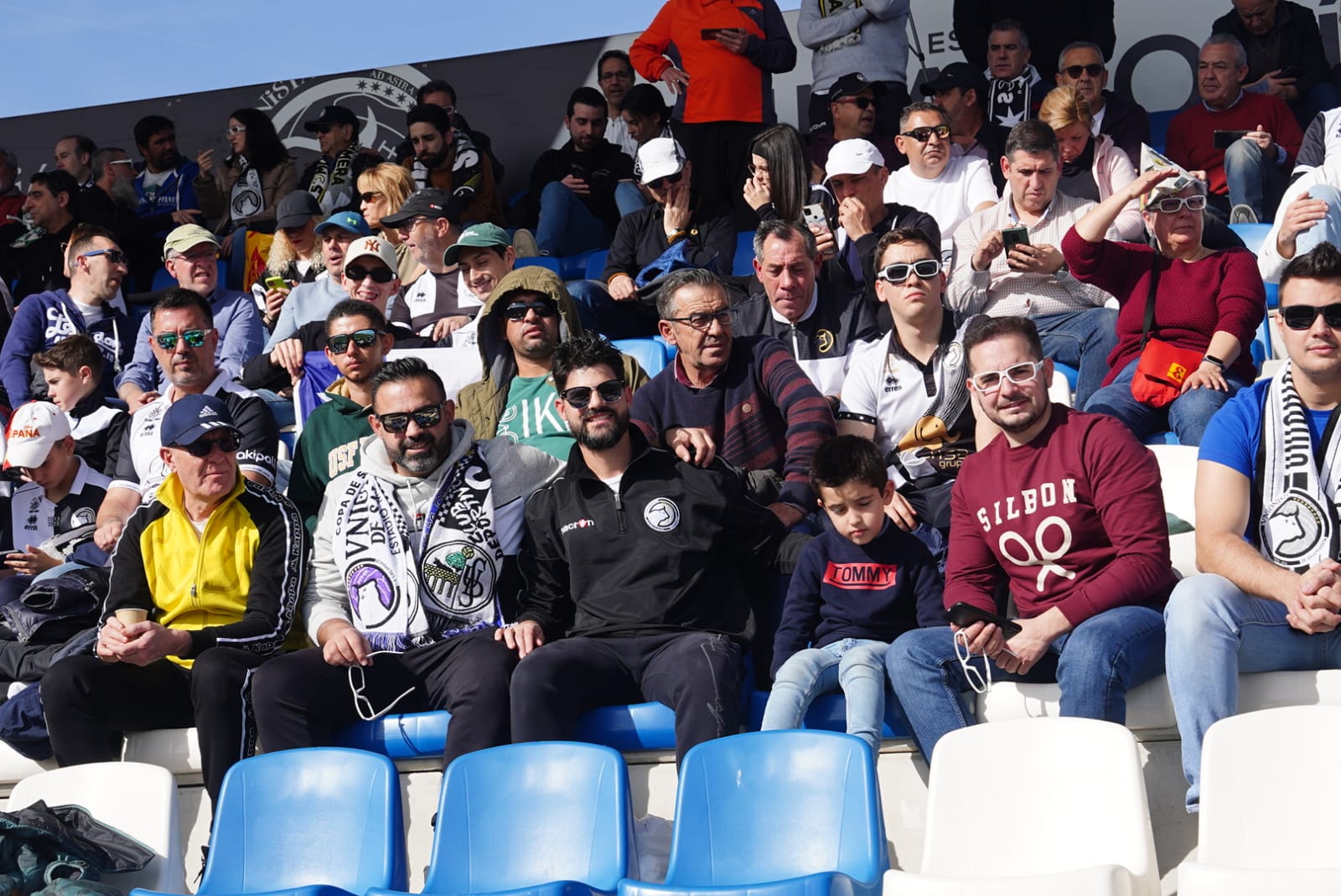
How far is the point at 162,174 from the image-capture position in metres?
9.23

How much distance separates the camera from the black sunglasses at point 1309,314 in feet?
11.4

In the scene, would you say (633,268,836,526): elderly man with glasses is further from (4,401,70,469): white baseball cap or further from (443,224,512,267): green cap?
(4,401,70,469): white baseball cap

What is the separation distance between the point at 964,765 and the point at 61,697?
2574 millimetres

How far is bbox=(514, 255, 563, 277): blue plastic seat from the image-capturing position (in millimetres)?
7352

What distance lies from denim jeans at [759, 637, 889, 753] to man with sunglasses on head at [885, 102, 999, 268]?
2854 mm

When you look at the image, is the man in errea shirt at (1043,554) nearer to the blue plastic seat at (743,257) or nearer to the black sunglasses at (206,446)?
the black sunglasses at (206,446)

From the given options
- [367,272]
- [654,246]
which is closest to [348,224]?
[367,272]

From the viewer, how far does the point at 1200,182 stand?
4781mm

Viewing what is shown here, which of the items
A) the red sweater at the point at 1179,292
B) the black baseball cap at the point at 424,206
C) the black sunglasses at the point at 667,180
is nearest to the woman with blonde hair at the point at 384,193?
the black baseball cap at the point at 424,206

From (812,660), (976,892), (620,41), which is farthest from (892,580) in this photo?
(620,41)

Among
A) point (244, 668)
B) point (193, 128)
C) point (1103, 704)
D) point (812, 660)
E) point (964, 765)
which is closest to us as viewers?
point (964, 765)

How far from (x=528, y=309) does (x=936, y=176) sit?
2078mm

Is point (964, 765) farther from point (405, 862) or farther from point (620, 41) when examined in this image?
point (620, 41)

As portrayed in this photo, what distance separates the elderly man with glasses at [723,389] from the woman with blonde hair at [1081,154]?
1829 millimetres
